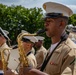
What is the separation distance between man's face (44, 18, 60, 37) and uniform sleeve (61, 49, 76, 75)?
471 millimetres

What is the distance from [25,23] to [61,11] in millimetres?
34494

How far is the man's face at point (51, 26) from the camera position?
5172 millimetres

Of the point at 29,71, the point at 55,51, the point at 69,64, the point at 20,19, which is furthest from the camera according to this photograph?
the point at 20,19

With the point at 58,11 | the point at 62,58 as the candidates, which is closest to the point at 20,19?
the point at 58,11

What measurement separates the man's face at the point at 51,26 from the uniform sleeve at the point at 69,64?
0.47 meters

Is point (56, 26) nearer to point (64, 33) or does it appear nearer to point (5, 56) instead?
point (64, 33)

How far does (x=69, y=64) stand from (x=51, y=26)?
79cm

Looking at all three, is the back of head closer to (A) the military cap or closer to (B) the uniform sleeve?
(A) the military cap

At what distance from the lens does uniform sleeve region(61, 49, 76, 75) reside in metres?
4.45

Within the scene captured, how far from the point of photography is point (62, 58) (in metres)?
4.89

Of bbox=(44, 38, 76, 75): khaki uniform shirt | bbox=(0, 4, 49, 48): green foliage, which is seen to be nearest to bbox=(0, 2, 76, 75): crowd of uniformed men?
bbox=(44, 38, 76, 75): khaki uniform shirt

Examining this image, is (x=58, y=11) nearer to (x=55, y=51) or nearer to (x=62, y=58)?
(x=55, y=51)

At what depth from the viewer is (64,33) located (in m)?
5.24

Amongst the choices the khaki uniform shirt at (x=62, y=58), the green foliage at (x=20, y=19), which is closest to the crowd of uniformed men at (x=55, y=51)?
the khaki uniform shirt at (x=62, y=58)
